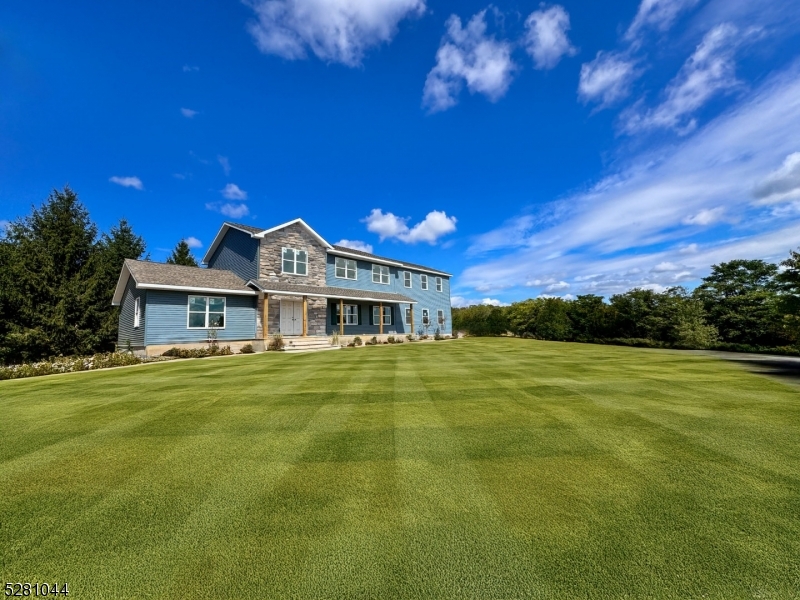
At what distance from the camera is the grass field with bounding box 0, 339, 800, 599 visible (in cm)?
223

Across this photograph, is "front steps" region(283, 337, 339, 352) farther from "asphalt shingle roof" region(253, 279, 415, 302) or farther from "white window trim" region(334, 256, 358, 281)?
"white window trim" region(334, 256, 358, 281)

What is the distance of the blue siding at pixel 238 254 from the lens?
21031mm

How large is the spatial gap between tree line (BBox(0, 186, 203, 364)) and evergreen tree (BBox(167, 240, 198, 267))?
30.1 ft

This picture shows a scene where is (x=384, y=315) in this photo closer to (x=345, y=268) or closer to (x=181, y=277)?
(x=345, y=268)

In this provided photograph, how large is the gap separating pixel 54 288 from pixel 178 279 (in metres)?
8.34

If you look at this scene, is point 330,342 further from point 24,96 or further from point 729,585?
point 729,585

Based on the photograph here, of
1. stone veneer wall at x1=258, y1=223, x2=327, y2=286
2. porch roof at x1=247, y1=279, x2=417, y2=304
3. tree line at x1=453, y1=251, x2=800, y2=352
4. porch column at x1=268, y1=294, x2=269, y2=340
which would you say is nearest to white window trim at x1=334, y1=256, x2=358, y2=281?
porch roof at x1=247, y1=279, x2=417, y2=304

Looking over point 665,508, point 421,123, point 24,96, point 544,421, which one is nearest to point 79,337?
point 24,96

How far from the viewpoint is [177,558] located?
96.0 inches

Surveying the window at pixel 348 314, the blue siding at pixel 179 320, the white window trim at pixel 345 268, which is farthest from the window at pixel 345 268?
the blue siding at pixel 179 320

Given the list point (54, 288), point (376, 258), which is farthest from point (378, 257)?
point (54, 288)

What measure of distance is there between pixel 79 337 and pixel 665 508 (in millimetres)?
27038

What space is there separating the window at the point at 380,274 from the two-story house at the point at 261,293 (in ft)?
0.28

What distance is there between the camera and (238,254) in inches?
875
